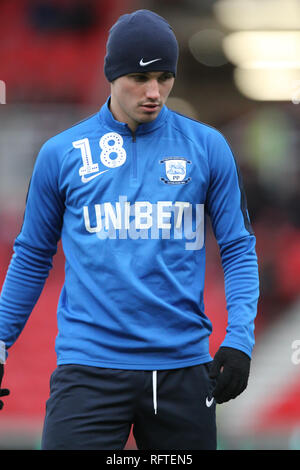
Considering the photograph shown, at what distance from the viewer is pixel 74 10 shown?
454cm

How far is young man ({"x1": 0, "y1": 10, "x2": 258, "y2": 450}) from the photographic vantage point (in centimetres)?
226

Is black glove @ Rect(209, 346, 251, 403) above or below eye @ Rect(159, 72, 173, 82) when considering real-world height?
below

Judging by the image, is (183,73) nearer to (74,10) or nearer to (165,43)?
(74,10)

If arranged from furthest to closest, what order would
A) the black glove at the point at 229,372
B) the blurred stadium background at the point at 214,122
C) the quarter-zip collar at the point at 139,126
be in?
the blurred stadium background at the point at 214,122 < the quarter-zip collar at the point at 139,126 < the black glove at the point at 229,372

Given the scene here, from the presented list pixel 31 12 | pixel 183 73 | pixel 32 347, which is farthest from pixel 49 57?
pixel 32 347

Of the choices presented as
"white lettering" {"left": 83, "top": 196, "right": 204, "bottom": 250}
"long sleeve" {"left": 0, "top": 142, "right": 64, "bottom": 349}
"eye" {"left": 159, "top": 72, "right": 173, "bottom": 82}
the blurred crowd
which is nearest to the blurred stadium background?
the blurred crowd

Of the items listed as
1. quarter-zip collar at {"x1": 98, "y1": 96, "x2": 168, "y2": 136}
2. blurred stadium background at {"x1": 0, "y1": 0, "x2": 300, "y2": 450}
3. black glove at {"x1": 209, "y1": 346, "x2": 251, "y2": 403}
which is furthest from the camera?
blurred stadium background at {"x1": 0, "y1": 0, "x2": 300, "y2": 450}

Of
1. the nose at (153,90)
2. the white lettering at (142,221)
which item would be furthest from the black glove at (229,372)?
the nose at (153,90)

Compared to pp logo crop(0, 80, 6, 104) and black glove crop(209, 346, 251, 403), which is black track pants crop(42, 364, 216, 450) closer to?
black glove crop(209, 346, 251, 403)

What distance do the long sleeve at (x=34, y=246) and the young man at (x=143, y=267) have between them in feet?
0.04

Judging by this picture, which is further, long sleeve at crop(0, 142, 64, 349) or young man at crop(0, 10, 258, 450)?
long sleeve at crop(0, 142, 64, 349)

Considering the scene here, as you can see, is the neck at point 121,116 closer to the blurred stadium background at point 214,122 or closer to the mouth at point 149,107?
the mouth at point 149,107

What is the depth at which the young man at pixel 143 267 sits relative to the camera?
7.40 ft

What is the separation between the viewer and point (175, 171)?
233 centimetres
